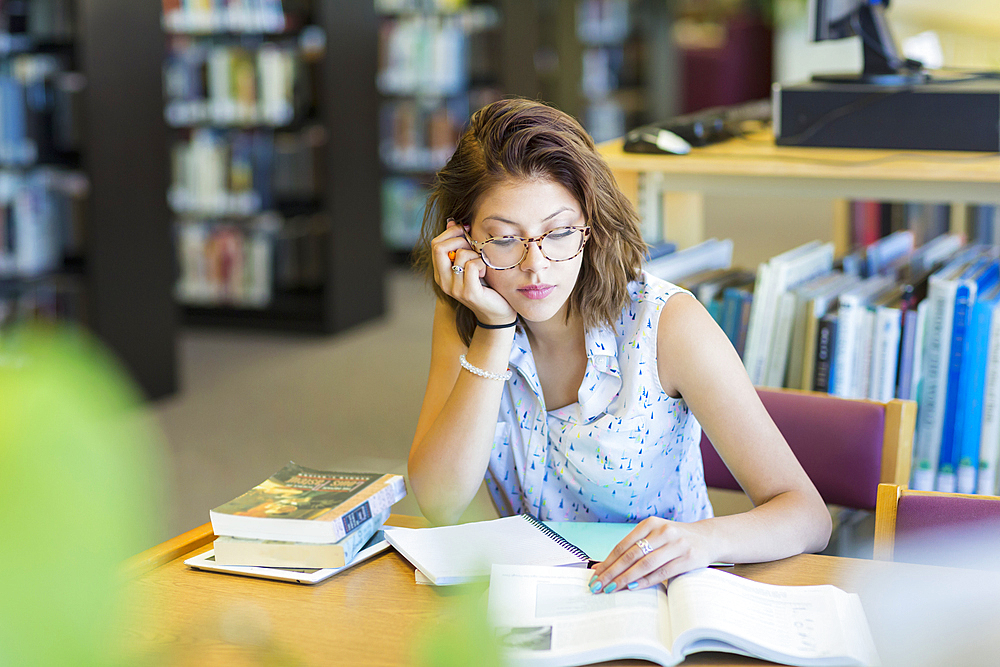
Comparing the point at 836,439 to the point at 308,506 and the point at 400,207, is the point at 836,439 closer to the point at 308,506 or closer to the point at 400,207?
the point at 308,506

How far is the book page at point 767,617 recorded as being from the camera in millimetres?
856

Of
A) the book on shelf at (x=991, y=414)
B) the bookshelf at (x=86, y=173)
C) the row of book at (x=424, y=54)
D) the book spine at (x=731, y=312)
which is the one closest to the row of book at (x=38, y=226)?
the bookshelf at (x=86, y=173)

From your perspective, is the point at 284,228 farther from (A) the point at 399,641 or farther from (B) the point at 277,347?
(A) the point at 399,641

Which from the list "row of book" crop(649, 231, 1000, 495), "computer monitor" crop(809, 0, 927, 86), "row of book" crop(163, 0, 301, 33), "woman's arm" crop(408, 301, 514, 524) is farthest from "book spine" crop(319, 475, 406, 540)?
"row of book" crop(163, 0, 301, 33)

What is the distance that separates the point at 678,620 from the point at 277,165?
156 inches

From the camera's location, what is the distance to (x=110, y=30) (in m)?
3.46

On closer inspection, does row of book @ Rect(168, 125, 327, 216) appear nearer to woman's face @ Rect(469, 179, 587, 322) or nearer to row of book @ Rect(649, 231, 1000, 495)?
row of book @ Rect(649, 231, 1000, 495)

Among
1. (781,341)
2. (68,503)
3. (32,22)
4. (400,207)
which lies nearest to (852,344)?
(781,341)

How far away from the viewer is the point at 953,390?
1746 mm

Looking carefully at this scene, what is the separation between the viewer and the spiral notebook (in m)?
1.05

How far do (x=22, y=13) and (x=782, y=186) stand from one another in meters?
2.88

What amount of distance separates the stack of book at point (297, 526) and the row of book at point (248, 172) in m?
3.55

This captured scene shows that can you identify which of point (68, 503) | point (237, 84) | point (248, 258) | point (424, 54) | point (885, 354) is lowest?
point (248, 258)

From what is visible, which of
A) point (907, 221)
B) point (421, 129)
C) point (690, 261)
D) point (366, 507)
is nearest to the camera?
point (366, 507)
